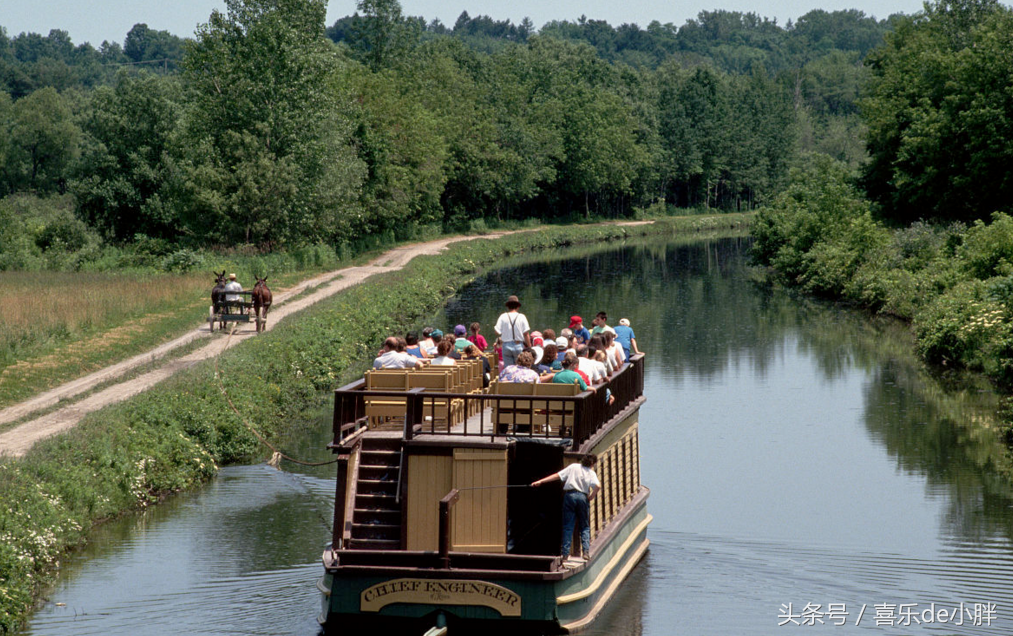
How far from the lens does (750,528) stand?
70.9ft

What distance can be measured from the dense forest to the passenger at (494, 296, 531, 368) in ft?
120

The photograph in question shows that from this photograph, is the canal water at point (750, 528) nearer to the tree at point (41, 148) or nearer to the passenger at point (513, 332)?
the passenger at point (513, 332)

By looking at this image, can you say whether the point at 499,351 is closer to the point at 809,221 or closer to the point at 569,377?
the point at 569,377

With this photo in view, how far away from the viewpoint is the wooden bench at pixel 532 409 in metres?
15.7

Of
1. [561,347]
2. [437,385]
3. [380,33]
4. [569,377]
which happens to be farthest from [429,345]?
[380,33]

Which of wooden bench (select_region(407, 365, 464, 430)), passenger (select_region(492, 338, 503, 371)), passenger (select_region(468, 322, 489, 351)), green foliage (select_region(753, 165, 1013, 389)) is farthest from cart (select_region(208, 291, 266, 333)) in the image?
green foliage (select_region(753, 165, 1013, 389))

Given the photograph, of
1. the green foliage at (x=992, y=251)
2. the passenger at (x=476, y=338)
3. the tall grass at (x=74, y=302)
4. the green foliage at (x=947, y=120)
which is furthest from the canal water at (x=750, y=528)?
the green foliage at (x=947, y=120)

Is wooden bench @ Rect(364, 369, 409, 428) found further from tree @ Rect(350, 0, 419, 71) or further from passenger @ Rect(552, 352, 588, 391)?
tree @ Rect(350, 0, 419, 71)

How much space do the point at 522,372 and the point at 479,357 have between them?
3.10 m

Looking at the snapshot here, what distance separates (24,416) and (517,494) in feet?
41.3

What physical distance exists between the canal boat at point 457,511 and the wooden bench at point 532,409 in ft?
0.06

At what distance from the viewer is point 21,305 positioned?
3612 centimetres

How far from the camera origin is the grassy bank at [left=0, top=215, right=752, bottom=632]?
17.3 m

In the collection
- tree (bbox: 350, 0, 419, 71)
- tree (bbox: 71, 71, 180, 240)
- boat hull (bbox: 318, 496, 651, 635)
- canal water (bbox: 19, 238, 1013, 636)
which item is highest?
tree (bbox: 350, 0, 419, 71)
